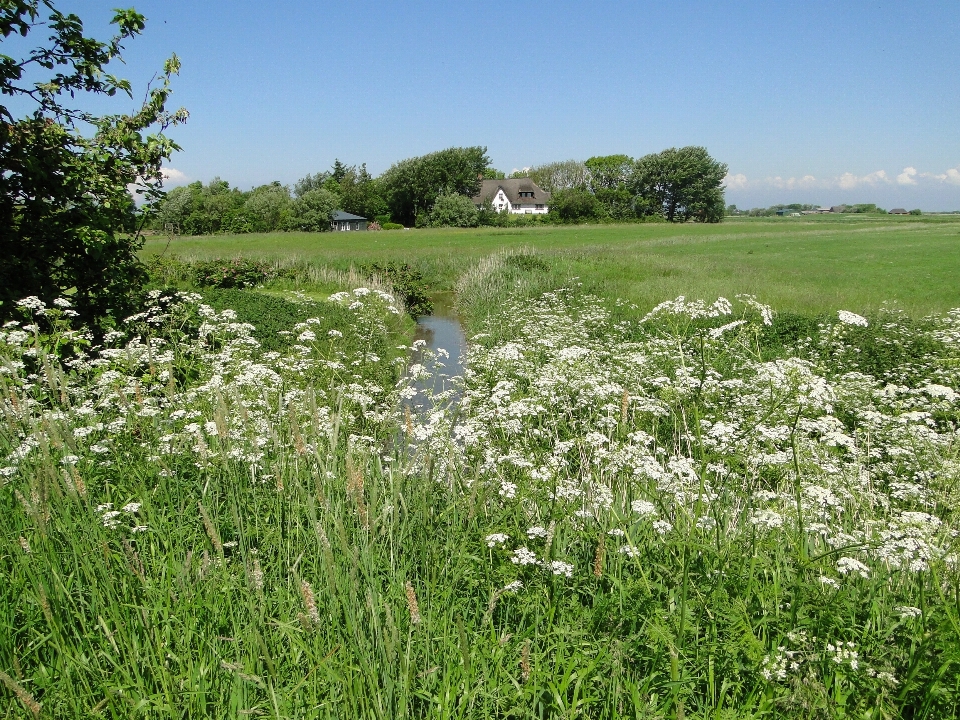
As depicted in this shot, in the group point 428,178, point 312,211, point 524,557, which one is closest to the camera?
point 524,557

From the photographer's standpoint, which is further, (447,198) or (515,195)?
(515,195)

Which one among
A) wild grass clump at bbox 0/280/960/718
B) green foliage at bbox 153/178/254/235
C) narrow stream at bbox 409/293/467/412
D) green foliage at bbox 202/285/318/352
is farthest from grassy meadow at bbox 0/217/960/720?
green foliage at bbox 153/178/254/235

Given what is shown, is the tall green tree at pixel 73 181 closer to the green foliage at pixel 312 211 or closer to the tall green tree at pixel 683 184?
the green foliage at pixel 312 211

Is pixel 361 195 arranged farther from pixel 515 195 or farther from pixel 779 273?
pixel 779 273

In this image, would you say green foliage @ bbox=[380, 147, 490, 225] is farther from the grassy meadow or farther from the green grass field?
the grassy meadow

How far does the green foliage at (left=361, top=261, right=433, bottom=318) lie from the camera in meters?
22.4

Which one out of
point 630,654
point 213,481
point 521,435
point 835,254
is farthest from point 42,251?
point 835,254

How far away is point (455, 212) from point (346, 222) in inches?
948

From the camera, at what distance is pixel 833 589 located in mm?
3041

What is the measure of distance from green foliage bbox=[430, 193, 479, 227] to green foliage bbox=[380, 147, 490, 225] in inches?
295

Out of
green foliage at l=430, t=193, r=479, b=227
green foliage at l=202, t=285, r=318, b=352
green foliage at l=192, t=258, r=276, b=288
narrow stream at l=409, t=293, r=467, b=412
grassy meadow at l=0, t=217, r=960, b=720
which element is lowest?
narrow stream at l=409, t=293, r=467, b=412

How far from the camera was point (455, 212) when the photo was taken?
8244 centimetres

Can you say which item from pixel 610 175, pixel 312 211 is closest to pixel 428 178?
pixel 312 211

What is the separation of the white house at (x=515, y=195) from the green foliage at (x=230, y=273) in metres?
95.7
